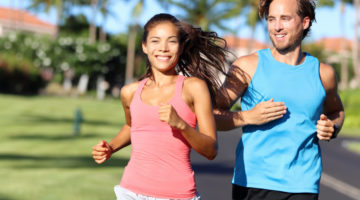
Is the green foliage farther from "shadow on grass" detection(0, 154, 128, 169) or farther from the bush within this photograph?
"shadow on grass" detection(0, 154, 128, 169)

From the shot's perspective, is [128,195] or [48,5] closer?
[128,195]

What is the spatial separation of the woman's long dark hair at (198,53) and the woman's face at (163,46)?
0.04m

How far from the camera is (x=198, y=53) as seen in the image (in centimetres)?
382

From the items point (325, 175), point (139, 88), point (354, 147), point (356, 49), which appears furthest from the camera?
point (356, 49)

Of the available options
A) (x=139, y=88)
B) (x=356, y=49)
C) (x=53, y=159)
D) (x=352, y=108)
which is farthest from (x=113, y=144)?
(x=356, y=49)

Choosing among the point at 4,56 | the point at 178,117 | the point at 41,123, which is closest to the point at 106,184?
the point at 178,117

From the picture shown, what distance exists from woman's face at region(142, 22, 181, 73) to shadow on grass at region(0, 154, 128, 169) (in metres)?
8.82

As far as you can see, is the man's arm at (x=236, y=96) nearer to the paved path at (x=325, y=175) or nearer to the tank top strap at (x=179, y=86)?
the tank top strap at (x=179, y=86)

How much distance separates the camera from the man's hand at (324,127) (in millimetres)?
3744

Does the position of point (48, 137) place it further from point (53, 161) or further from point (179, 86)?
point (179, 86)

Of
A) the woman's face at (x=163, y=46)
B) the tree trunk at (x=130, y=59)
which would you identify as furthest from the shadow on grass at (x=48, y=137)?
the tree trunk at (x=130, y=59)

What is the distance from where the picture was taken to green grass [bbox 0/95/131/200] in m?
9.21

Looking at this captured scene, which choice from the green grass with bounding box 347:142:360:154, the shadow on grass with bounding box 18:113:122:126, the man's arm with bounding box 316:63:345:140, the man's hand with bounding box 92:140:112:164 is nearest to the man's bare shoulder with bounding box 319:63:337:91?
the man's arm with bounding box 316:63:345:140

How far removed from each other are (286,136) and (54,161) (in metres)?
9.87
